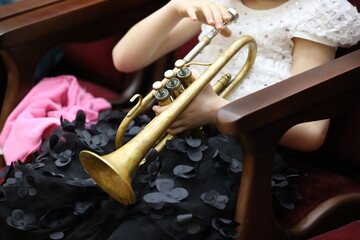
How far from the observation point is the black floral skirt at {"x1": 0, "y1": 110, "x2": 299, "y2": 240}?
0.87 m

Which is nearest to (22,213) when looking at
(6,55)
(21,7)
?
(6,55)

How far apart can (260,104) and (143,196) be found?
0.23m

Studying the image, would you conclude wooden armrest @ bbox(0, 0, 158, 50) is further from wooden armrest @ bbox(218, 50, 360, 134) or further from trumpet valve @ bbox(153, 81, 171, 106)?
wooden armrest @ bbox(218, 50, 360, 134)

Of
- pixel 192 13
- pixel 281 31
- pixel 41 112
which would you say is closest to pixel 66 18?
pixel 41 112

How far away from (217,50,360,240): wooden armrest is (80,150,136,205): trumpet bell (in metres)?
0.16

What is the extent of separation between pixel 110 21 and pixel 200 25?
246mm

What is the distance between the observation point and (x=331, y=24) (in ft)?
Result: 3.33

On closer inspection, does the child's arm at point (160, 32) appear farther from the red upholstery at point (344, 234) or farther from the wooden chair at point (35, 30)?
the red upholstery at point (344, 234)

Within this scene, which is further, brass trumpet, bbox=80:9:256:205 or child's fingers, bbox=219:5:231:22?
child's fingers, bbox=219:5:231:22

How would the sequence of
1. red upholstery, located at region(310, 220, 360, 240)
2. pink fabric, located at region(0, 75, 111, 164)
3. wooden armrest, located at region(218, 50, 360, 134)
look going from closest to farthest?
wooden armrest, located at region(218, 50, 360, 134) → red upholstery, located at region(310, 220, 360, 240) → pink fabric, located at region(0, 75, 111, 164)

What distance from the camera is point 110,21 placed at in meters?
1.37

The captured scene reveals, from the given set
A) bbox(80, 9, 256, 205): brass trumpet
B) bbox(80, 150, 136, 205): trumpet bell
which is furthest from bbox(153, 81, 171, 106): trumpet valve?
bbox(80, 150, 136, 205): trumpet bell

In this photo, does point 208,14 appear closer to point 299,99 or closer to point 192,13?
point 192,13

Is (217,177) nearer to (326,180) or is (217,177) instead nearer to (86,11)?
(326,180)
